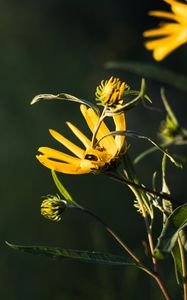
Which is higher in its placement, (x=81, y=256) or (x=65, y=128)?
(x=65, y=128)

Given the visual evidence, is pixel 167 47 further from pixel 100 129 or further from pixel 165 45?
pixel 100 129

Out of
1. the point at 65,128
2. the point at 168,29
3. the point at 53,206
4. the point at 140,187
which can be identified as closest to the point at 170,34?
the point at 168,29

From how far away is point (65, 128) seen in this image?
3.09 m

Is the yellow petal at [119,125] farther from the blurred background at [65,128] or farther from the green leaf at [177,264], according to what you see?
the blurred background at [65,128]

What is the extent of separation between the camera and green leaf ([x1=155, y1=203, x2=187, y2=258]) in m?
0.43

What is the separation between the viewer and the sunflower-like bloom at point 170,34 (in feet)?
1.23

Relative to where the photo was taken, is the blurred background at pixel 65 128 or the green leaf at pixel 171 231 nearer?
the green leaf at pixel 171 231

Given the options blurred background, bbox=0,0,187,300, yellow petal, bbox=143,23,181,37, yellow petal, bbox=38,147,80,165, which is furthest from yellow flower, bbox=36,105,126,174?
blurred background, bbox=0,0,187,300

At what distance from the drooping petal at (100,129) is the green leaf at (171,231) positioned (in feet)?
0.25

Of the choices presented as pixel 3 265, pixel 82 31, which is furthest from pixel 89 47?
pixel 3 265

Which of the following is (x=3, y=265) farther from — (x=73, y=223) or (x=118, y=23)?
(x=118, y=23)

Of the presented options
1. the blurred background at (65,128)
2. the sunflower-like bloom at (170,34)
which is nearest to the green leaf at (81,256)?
the sunflower-like bloom at (170,34)

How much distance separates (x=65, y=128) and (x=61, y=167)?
102 inches

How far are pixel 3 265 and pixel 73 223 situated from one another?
42 cm
